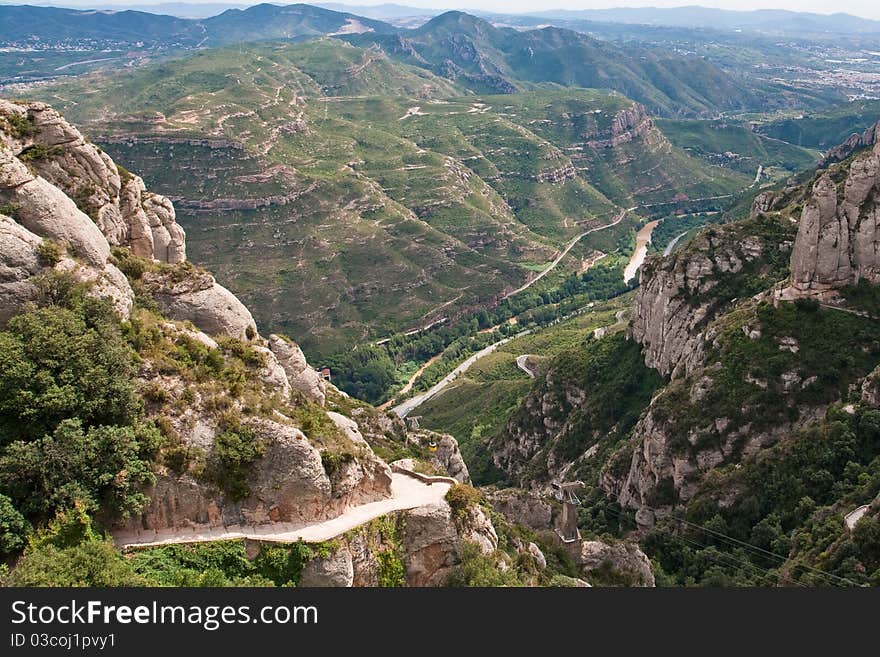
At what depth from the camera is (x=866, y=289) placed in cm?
8444

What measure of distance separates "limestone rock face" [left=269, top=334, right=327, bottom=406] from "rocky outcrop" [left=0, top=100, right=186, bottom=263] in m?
13.0

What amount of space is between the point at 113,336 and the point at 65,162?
2204cm

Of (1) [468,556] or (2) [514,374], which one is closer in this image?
(1) [468,556]

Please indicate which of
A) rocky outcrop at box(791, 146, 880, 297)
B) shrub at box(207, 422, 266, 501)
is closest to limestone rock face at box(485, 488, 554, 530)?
shrub at box(207, 422, 266, 501)

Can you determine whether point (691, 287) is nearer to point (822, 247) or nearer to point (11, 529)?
point (822, 247)

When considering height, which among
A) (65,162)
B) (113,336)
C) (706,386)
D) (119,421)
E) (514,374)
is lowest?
(514,374)

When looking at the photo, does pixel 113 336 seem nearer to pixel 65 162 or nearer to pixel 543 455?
pixel 65 162

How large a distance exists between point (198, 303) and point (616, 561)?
42960mm

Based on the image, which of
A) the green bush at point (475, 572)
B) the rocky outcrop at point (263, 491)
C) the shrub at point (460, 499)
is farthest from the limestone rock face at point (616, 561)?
the rocky outcrop at point (263, 491)

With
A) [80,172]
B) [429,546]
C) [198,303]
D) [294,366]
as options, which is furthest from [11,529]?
[80,172]

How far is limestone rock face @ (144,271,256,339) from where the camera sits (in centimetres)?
5122

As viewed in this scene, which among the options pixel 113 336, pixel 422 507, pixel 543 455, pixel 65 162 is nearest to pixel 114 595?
pixel 113 336

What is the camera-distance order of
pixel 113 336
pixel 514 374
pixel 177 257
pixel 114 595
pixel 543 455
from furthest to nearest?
pixel 514 374 < pixel 543 455 < pixel 177 257 < pixel 113 336 < pixel 114 595

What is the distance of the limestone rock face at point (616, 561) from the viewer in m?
64.3
